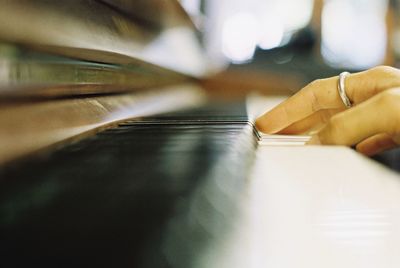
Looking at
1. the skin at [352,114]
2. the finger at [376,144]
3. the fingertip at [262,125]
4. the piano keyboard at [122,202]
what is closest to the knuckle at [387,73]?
the skin at [352,114]

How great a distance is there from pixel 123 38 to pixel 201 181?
103 centimetres

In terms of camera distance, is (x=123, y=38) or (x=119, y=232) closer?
(x=119, y=232)

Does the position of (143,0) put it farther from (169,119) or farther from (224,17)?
(224,17)

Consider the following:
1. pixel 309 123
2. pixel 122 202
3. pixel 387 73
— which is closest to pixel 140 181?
pixel 122 202

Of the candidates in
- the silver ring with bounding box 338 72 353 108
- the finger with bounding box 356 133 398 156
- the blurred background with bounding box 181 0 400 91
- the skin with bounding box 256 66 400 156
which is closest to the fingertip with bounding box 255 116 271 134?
the skin with bounding box 256 66 400 156

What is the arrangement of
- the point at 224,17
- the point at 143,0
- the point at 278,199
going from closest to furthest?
the point at 278,199 < the point at 143,0 < the point at 224,17

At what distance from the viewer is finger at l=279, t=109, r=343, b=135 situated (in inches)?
47.3

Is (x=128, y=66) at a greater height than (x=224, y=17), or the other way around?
(x=224, y=17)

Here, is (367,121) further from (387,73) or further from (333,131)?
(387,73)

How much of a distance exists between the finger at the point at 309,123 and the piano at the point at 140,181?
0.37 ft

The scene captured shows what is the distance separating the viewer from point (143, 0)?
1.80m

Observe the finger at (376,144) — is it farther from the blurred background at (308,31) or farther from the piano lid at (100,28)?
the blurred background at (308,31)

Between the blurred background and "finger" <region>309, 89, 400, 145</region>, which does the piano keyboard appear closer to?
"finger" <region>309, 89, 400, 145</region>

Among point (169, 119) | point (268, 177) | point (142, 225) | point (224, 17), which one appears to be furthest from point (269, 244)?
point (224, 17)
